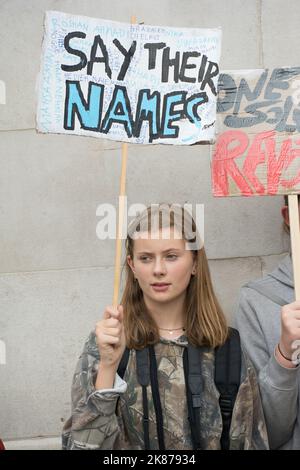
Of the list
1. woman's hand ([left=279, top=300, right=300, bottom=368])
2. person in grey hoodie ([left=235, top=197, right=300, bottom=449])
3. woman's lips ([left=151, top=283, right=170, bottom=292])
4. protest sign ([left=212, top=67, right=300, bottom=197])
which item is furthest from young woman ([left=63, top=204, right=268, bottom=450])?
protest sign ([left=212, top=67, right=300, bottom=197])

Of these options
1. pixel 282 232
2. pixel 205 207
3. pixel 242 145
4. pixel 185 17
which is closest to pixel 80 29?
pixel 242 145

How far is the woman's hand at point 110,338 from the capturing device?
121 inches

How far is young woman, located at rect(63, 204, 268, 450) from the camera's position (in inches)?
122

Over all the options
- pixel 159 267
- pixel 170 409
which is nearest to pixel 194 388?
pixel 170 409

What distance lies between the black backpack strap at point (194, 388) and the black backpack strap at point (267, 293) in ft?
2.07

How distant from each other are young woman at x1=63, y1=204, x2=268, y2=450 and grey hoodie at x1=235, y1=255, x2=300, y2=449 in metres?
0.10

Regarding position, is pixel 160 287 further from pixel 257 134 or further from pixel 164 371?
pixel 257 134

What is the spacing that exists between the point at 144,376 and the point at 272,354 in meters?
0.66

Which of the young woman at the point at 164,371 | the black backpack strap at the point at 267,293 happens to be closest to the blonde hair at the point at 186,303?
the young woman at the point at 164,371

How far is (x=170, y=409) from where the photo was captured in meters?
3.23

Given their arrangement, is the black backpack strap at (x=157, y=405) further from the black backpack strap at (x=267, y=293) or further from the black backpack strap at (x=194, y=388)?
the black backpack strap at (x=267, y=293)

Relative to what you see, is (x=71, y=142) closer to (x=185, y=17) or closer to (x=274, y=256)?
(x=185, y=17)

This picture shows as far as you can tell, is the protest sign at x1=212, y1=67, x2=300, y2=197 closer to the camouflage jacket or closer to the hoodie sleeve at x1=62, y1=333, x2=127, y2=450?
the camouflage jacket

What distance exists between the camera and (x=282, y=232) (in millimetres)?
4414
